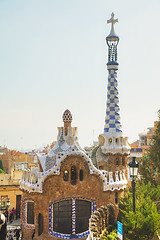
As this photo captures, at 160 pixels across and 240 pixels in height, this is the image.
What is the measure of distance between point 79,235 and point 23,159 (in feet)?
125

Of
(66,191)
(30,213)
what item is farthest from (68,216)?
(30,213)

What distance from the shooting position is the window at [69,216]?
1427cm

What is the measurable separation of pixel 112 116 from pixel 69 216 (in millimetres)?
6466

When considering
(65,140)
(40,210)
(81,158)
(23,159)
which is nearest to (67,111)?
(65,140)

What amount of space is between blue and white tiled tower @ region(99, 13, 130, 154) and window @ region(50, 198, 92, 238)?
378 cm

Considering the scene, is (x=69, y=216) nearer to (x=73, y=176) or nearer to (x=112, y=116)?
(x=73, y=176)

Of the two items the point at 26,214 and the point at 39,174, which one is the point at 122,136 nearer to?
the point at 39,174

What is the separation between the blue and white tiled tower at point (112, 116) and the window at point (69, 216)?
149 inches

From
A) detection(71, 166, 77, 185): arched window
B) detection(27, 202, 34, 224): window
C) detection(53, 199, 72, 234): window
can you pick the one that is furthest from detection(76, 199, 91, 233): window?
detection(27, 202, 34, 224): window

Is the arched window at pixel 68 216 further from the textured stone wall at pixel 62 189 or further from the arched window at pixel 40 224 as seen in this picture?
the arched window at pixel 40 224

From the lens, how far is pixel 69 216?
47.4 feet

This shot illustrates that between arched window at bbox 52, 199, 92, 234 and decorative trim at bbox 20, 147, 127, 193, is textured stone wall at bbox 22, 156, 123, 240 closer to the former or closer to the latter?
decorative trim at bbox 20, 147, 127, 193

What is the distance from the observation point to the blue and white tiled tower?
1689 centimetres

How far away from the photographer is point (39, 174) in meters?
14.1
